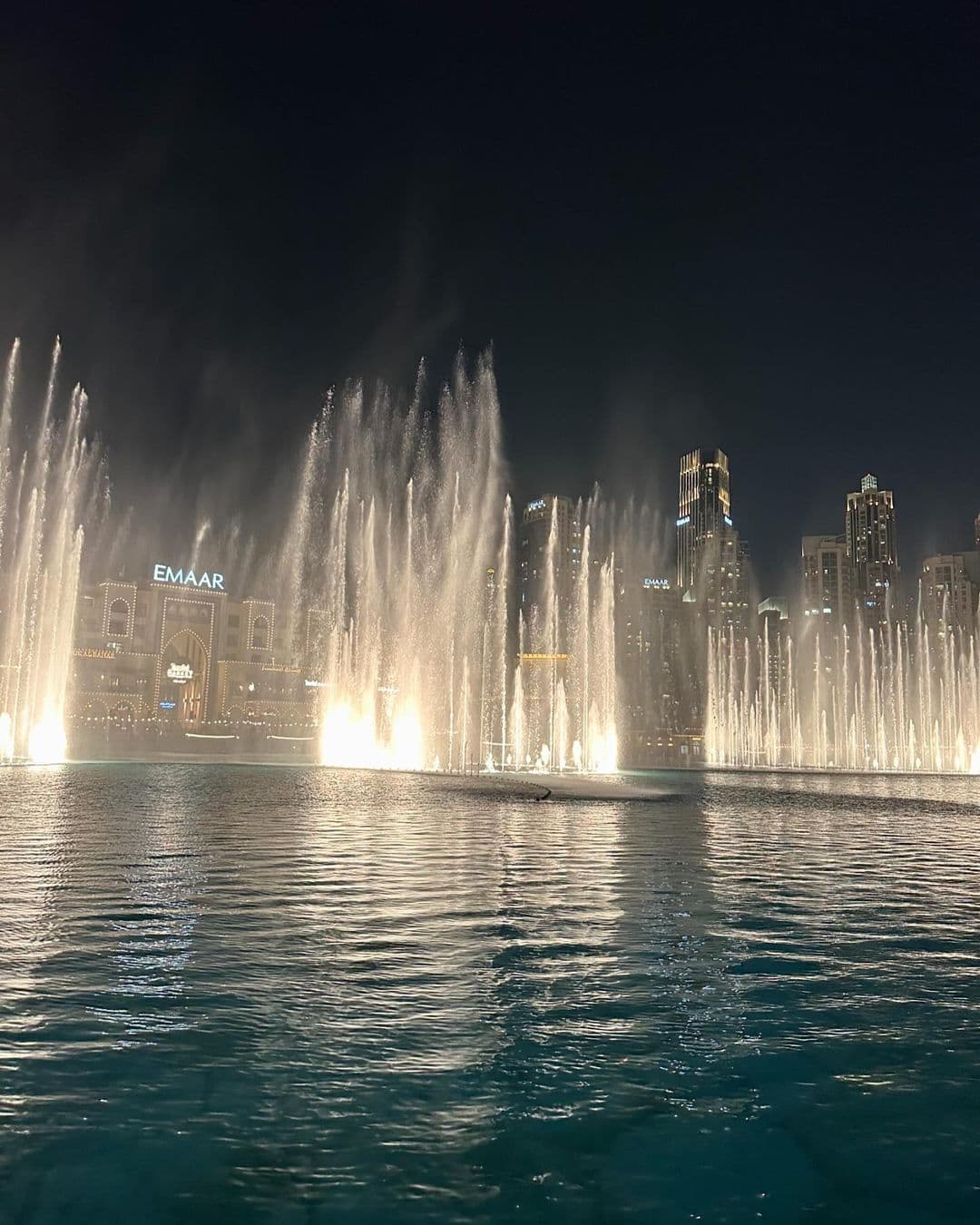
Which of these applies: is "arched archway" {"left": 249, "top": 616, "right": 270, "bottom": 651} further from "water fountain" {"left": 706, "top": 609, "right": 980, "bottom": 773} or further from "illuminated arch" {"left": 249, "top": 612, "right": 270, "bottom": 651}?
"water fountain" {"left": 706, "top": 609, "right": 980, "bottom": 773}

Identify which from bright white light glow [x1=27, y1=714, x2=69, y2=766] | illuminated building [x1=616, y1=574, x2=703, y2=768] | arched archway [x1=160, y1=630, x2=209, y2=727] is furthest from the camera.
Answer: illuminated building [x1=616, y1=574, x2=703, y2=768]

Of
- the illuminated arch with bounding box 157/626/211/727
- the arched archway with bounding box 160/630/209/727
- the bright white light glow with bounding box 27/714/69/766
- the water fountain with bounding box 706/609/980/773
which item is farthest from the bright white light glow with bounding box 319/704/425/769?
the illuminated arch with bounding box 157/626/211/727

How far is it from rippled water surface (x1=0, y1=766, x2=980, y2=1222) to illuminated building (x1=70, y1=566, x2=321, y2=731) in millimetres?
101640

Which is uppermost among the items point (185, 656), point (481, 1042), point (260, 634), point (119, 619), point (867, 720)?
point (119, 619)

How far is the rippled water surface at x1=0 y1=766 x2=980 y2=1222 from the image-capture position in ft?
14.6

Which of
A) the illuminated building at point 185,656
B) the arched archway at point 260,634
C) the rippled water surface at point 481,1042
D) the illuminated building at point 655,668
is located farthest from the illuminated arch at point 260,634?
the rippled water surface at point 481,1042

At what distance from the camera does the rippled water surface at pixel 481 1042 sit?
4.45 meters

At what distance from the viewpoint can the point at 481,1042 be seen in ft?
20.6

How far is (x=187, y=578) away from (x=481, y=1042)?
391 feet

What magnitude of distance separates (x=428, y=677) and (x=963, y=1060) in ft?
160

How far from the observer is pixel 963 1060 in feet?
20.1

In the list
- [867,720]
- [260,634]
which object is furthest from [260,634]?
[867,720]

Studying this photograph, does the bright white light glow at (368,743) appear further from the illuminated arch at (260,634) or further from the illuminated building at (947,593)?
the illuminated building at (947,593)

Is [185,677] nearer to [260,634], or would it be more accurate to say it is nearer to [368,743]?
[260,634]
